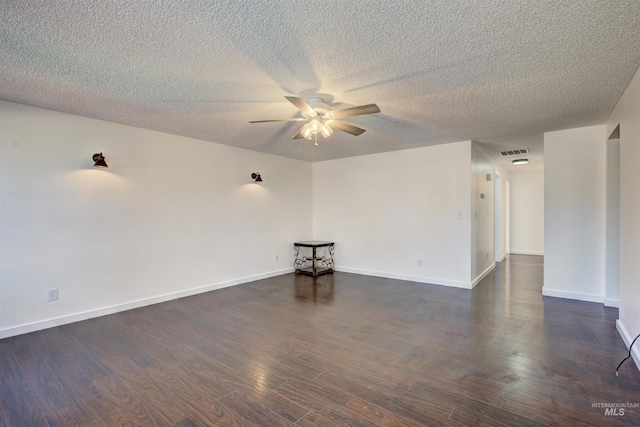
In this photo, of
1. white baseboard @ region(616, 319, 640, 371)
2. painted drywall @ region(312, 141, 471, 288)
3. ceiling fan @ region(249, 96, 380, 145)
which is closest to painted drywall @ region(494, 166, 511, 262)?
painted drywall @ region(312, 141, 471, 288)

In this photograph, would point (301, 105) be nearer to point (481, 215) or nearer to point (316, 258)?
point (316, 258)

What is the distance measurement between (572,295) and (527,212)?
531 cm

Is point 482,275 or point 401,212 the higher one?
point 401,212

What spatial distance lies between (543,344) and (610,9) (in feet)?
8.71

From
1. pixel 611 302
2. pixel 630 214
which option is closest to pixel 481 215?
pixel 611 302

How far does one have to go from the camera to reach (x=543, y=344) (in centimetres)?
280

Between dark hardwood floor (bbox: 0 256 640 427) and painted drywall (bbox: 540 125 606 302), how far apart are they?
13.4 inches

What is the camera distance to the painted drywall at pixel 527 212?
8.55 metres

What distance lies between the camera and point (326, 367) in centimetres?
243

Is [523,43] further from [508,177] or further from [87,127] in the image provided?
[508,177]

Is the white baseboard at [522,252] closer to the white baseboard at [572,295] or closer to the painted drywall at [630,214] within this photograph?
the white baseboard at [572,295]

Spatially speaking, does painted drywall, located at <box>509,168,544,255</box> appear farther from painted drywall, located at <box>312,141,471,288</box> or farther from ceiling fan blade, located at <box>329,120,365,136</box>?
ceiling fan blade, located at <box>329,120,365,136</box>

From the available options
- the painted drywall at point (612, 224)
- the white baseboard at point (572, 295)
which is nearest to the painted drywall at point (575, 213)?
the white baseboard at point (572, 295)

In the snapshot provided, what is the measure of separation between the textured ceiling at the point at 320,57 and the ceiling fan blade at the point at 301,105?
21 centimetres
